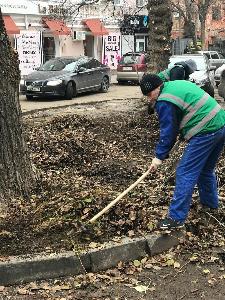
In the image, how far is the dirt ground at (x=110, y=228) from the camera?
4.51m

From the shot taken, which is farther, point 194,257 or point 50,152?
point 50,152

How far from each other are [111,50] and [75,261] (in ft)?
98.2

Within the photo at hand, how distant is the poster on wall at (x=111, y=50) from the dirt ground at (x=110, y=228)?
83.8 ft

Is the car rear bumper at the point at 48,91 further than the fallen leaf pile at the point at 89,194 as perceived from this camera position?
Yes

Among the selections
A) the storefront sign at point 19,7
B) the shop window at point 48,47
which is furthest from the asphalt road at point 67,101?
the shop window at point 48,47

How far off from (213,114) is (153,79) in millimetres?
699

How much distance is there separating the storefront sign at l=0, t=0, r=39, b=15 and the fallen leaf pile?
17125 mm

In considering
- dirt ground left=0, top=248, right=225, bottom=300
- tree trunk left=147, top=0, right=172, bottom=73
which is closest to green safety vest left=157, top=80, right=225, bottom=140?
dirt ground left=0, top=248, right=225, bottom=300

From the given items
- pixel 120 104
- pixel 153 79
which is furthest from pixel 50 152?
pixel 120 104

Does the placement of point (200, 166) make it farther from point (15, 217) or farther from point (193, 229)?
point (15, 217)

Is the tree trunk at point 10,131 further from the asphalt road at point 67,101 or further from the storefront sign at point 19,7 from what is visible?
the storefront sign at point 19,7

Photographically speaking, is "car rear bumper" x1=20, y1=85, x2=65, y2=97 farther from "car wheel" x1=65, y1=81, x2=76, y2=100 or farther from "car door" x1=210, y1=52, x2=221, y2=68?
"car door" x1=210, y1=52, x2=221, y2=68

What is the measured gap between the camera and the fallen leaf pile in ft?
17.0

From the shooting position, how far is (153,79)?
520cm
